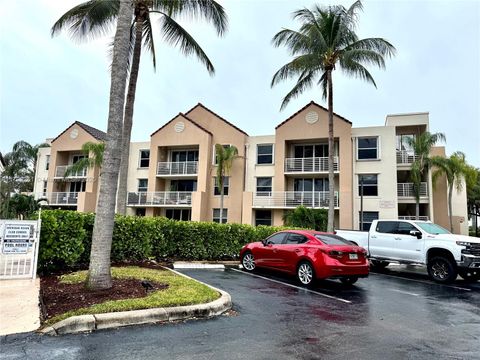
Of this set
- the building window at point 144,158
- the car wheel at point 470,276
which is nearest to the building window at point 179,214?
the building window at point 144,158

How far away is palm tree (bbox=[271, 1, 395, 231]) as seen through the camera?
2038 cm

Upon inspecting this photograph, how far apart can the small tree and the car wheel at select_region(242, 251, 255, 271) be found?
12162mm

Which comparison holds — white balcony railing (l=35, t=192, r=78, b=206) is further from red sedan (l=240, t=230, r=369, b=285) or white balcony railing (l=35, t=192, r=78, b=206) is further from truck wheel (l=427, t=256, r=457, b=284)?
truck wheel (l=427, t=256, r=457, b=284)

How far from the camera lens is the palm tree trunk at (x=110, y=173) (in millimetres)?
6996

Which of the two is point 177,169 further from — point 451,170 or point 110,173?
point 110,173

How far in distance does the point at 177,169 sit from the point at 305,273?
75.2 feet

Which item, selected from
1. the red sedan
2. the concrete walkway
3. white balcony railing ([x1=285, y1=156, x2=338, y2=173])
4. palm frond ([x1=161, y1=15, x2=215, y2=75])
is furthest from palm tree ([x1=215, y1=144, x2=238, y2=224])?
the concrete walkway

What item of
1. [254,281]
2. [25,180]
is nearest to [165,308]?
[254,281]

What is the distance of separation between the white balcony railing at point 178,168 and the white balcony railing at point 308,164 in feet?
26.3

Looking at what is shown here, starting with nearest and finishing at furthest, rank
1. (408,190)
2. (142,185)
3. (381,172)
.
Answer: (381,172), (408,190), (142,185)

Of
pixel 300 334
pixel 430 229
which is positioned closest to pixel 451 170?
pixel 430 229

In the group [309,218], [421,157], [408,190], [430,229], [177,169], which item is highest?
[421,157]

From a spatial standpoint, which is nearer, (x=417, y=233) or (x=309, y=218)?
(x=417, y=233)

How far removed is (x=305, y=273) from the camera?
32.2 ft
